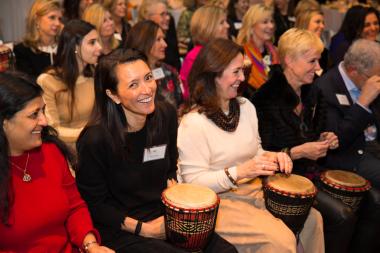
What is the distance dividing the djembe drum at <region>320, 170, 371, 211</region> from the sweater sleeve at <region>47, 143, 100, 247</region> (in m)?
1.56

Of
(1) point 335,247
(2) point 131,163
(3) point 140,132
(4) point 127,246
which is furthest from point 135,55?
(1) point 335,247

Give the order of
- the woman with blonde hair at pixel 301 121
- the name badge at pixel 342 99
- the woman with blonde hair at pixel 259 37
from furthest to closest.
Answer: the woman with blonde hair at pixel 259 37
the name badge at pixel 342 99
the woman with blonde hair at pixel 301 121

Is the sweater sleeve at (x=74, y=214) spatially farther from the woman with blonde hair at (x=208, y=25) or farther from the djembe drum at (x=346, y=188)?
the woman with blonde hair at (x=208, y=25)

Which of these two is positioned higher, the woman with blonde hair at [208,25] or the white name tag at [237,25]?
the woman with blonde hair at [208,25]

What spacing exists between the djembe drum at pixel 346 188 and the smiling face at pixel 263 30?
7.24 feet

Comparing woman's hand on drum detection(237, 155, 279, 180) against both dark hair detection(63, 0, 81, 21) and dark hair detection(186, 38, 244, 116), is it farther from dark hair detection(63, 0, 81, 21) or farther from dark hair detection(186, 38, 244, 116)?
dark hair detection(63, 0, 81, 21)

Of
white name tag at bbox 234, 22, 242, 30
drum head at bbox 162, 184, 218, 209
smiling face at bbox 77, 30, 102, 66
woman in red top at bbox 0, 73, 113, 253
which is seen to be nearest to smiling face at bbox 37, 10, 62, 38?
smiling face at bbox 77, 30, 102, 66

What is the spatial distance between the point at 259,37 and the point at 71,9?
2411 millimetres

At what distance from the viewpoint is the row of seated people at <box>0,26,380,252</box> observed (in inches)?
73.2

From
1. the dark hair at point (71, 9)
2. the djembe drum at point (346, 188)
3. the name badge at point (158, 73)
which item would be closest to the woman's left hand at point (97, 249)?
the djembe drum at point (346, 188)

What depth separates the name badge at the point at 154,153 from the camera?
7.43ft

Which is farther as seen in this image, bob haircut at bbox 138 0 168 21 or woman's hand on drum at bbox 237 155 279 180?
bob haircut at bbox 138 0 168 21

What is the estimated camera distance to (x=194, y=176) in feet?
8.09

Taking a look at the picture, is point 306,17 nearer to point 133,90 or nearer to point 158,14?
point 158,14
